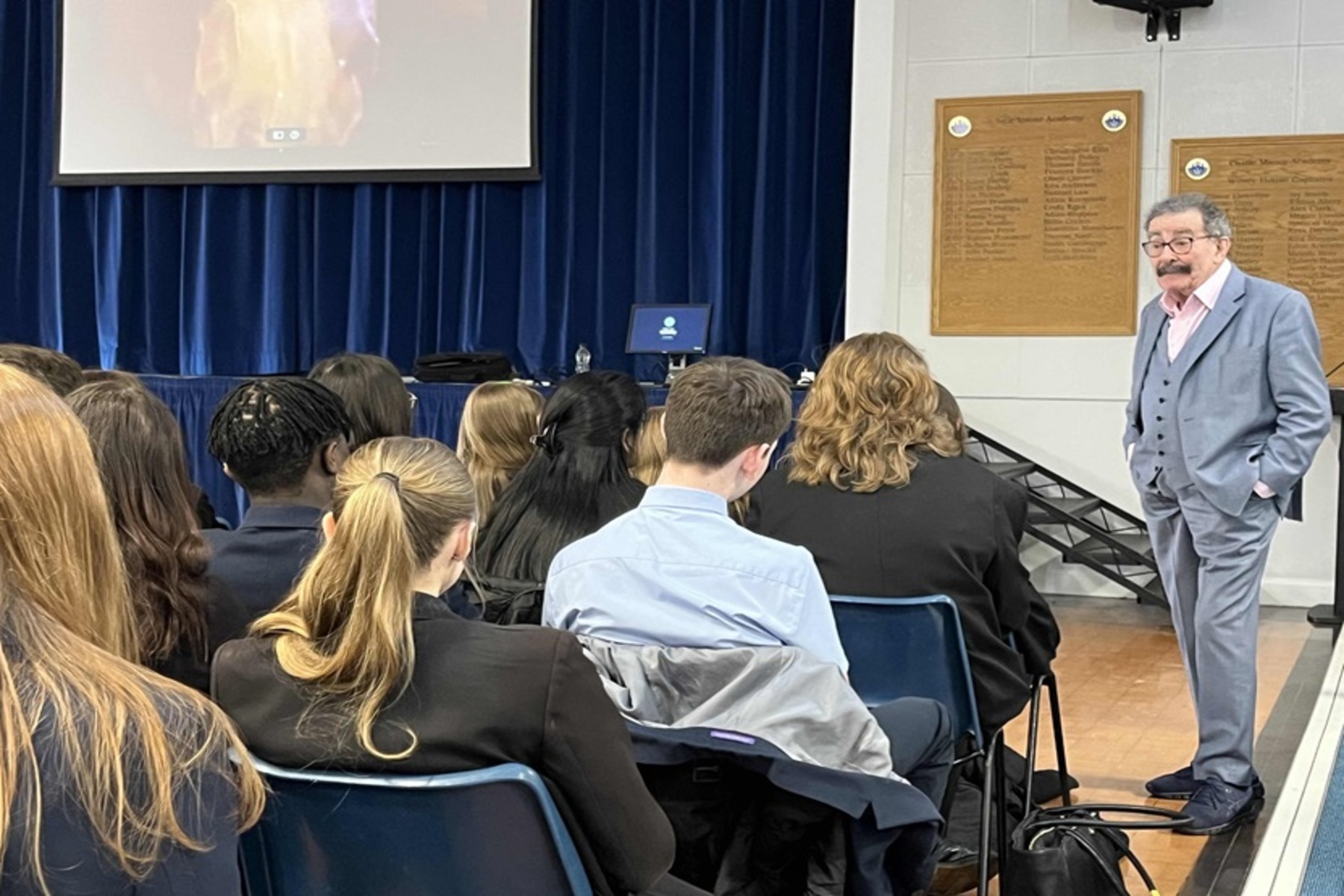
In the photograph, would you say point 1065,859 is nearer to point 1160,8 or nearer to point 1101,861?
point 1101,861

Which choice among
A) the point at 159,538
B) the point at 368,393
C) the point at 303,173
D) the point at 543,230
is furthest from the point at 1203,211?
A: the point at 303,173

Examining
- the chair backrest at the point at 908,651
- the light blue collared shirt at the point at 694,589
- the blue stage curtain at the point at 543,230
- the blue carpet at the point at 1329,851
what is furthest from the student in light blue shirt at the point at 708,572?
the blue stage curtain at the point at 543,230

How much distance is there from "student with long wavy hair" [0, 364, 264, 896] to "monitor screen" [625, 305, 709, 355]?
6.50 m

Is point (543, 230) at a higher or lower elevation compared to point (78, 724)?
higher

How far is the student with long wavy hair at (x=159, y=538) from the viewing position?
198cm

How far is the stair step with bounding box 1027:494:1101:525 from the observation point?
22.0 ft

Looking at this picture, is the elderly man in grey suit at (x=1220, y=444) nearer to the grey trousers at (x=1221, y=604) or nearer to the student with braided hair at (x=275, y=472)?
the grey trousers at (x=1221, y=604)

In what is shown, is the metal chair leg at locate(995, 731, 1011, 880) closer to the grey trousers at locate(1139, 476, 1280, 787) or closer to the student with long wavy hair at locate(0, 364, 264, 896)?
the grey trousers at locate(1139, 476, 1280, 787)

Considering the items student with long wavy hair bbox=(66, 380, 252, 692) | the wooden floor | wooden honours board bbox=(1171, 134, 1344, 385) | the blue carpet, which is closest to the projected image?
wooden honours board bbox=(1171, 134, 1344, 385)

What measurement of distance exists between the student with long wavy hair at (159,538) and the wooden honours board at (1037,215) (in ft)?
18.3

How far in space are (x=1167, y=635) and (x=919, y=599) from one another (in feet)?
12.8

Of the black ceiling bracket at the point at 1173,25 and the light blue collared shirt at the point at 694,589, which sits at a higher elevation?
the black ceiling bracket at the point at 1173,25

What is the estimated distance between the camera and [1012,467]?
6938mm

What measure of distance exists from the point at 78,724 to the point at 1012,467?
6311 millimetres
